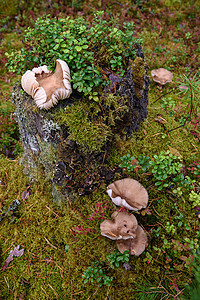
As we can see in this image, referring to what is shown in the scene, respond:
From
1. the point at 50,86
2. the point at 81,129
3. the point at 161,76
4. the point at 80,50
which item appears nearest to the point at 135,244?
the point at 81,129

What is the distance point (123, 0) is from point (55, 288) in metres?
8.31

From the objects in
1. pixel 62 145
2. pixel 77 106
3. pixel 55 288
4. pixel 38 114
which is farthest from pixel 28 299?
pixel 77 106

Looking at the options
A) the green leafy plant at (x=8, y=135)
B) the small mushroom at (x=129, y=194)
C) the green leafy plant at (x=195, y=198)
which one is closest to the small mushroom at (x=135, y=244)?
the small mushroom at (x=129, y=194)

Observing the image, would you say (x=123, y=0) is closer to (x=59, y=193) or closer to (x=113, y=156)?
(x=113, y=156)

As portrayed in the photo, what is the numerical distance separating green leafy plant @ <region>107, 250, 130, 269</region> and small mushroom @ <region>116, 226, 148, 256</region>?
0.21 feet

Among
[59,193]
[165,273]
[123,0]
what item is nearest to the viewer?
[165,273]

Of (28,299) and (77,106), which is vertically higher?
(77,106)

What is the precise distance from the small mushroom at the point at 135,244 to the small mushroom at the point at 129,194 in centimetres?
40

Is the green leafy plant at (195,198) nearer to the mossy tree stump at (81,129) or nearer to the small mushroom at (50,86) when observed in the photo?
the mossy tree stump at (81,129)

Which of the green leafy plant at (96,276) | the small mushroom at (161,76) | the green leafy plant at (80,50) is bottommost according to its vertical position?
the green leafy plant at (96,276)

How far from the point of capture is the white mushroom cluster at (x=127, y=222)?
9.16ft

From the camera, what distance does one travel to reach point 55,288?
2990mm

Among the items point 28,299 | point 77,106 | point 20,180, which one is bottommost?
point 28,299

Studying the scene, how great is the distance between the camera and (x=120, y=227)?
287cm
